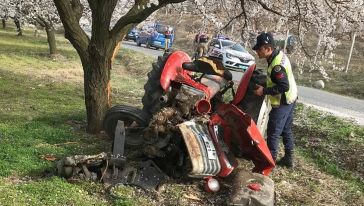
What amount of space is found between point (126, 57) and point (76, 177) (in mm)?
20433

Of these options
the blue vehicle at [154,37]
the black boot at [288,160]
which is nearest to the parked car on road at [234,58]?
the blue vehicle at [154,37]

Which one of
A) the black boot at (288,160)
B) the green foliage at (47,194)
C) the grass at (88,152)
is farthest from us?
the black boot at (288,160)

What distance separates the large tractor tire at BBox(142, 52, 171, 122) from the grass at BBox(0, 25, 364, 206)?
0.85 metres

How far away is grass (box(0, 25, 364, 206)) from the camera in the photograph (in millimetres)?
5184

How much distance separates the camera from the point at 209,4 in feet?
38.6

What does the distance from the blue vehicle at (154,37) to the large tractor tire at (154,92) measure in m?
28.5

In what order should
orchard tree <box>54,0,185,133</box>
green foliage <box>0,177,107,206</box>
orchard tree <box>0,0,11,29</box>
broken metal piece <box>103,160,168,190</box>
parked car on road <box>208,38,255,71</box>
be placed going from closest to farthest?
green foliage <box>0,177,107,206</box> → broken metal piece <box>103,160,168,190</box> → orchard tree <box>54,0,185,133</box> → orchard tree <box>0,0,11,29</box> → parked car on road <box>208,38,255,71</box>

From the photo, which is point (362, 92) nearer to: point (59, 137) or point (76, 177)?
point (59, 137)

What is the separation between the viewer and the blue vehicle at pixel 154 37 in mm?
36688

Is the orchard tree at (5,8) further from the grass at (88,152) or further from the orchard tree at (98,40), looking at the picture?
the orchard tree at (98,40)

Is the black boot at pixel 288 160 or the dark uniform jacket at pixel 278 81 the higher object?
the dark uniform jacket at pixel 278 81

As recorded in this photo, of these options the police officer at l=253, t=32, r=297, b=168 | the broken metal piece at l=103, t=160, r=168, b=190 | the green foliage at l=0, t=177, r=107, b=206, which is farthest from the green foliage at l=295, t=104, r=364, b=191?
the green foliage at l=0, t=177, r=107, b=206

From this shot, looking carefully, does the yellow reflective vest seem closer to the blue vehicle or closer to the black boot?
the black boot

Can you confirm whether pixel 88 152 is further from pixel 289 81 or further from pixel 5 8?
pixel 5 8
